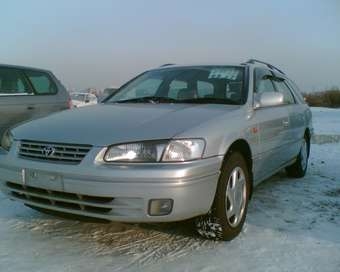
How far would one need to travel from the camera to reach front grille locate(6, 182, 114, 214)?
10.2 ft

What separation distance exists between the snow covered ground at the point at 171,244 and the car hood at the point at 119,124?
0.77 metres

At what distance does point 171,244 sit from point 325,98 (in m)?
40.5

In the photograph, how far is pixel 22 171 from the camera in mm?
3312

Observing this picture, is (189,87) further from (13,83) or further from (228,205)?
(13,83)

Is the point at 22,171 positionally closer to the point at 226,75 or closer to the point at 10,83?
the point at 226,75

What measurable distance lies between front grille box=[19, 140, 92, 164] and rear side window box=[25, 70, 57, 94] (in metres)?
3.86

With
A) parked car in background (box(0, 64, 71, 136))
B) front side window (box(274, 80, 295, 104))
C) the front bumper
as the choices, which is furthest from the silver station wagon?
parked car in background (box(0, 64, 71, 136))

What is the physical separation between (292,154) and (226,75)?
4.97 ft

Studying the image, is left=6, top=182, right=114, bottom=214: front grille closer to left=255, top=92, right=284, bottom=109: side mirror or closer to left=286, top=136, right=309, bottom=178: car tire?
left=255, top=92, right=284, bottom=109: side mirror

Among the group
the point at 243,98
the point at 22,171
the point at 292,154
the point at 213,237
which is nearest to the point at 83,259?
the point at 22,171

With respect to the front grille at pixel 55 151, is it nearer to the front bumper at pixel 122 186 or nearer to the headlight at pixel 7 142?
the front bumper at pixel 122 186

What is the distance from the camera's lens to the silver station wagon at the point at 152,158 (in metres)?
3.04

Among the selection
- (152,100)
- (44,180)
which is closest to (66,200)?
(44,180)

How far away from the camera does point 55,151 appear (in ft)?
10.6
